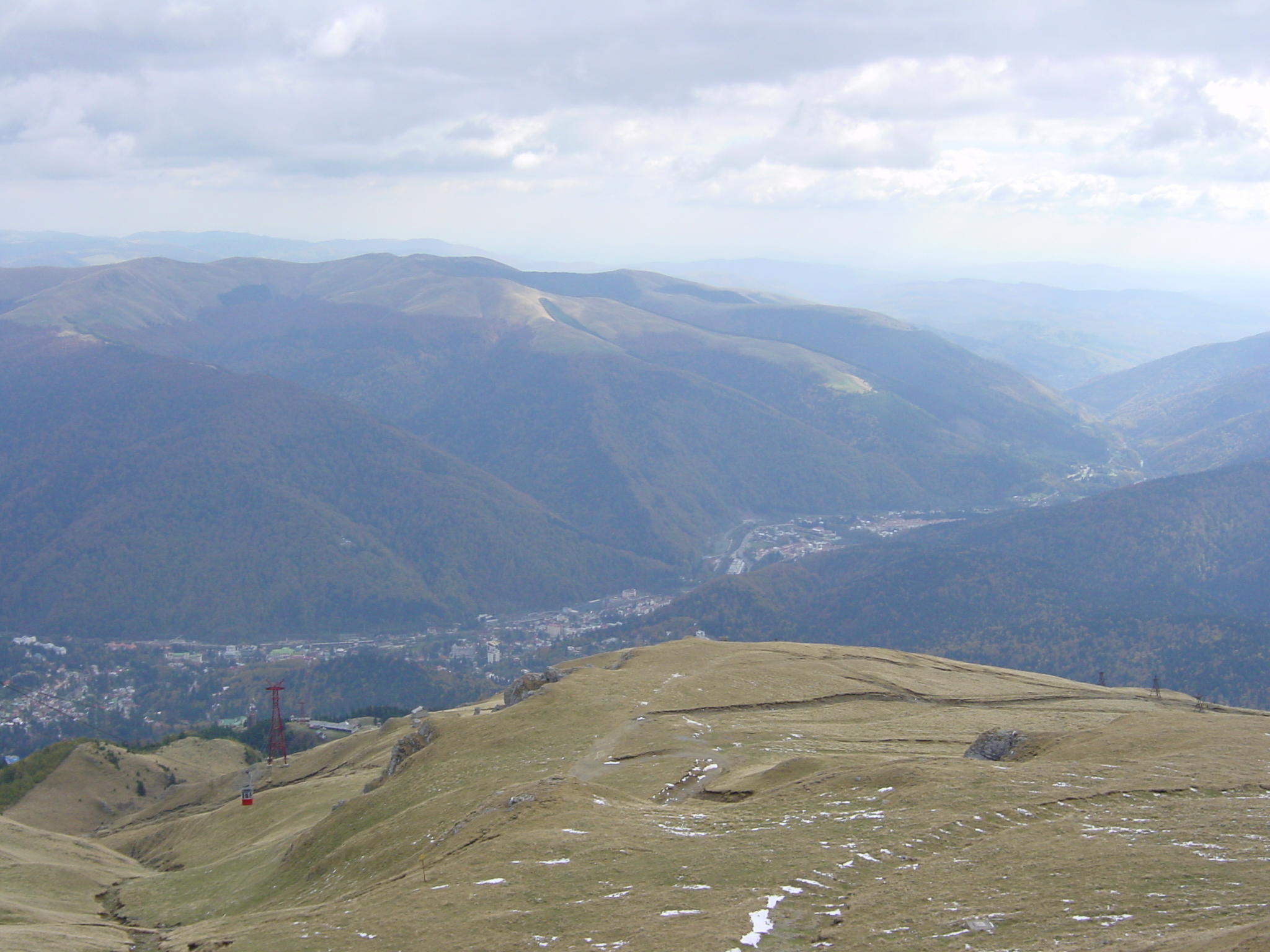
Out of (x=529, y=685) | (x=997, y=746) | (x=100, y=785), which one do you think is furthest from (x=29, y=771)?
(x=997, y=746)

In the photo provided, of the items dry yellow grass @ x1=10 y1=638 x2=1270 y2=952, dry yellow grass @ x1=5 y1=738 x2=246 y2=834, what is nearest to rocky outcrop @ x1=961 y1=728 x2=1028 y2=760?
dry yellow grass @ x1=10 y1=638 x2=1270 y2=952

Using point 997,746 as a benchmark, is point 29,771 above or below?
below

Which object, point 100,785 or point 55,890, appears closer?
point 55,890

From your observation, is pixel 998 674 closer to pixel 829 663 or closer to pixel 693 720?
pixel 829 663

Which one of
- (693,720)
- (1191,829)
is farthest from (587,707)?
(1191,829)

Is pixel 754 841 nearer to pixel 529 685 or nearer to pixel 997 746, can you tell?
pixel 997 746

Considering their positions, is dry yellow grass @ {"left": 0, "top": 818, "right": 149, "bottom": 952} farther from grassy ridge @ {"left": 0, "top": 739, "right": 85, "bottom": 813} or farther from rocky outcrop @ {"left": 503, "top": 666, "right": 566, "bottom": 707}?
grassy ridge @ {"left": 0, "top": 739, "right": 85, "bottom": 813}

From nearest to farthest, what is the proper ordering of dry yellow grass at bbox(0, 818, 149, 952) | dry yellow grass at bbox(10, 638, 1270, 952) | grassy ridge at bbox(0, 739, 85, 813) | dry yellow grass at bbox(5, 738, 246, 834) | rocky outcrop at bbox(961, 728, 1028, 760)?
dry yellow grass at bbox(10, 638, 1270, 952)
dry yellow grass at bbox(0, 818, 149, 952)
rocky outcrop at bbox(961, 728, 1028, 760)
dry yellow grass at bbox(5, 738, 246, 834)
grassy ridge at bbox(0, 739, 85, 813)

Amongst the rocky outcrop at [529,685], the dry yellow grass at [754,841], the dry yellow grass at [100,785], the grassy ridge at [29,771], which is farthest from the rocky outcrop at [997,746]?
the grassy ridge at [29,771]

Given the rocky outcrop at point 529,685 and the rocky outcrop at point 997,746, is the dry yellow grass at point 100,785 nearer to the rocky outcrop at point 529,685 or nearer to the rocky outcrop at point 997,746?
the rocky outcrop at point 529,685
